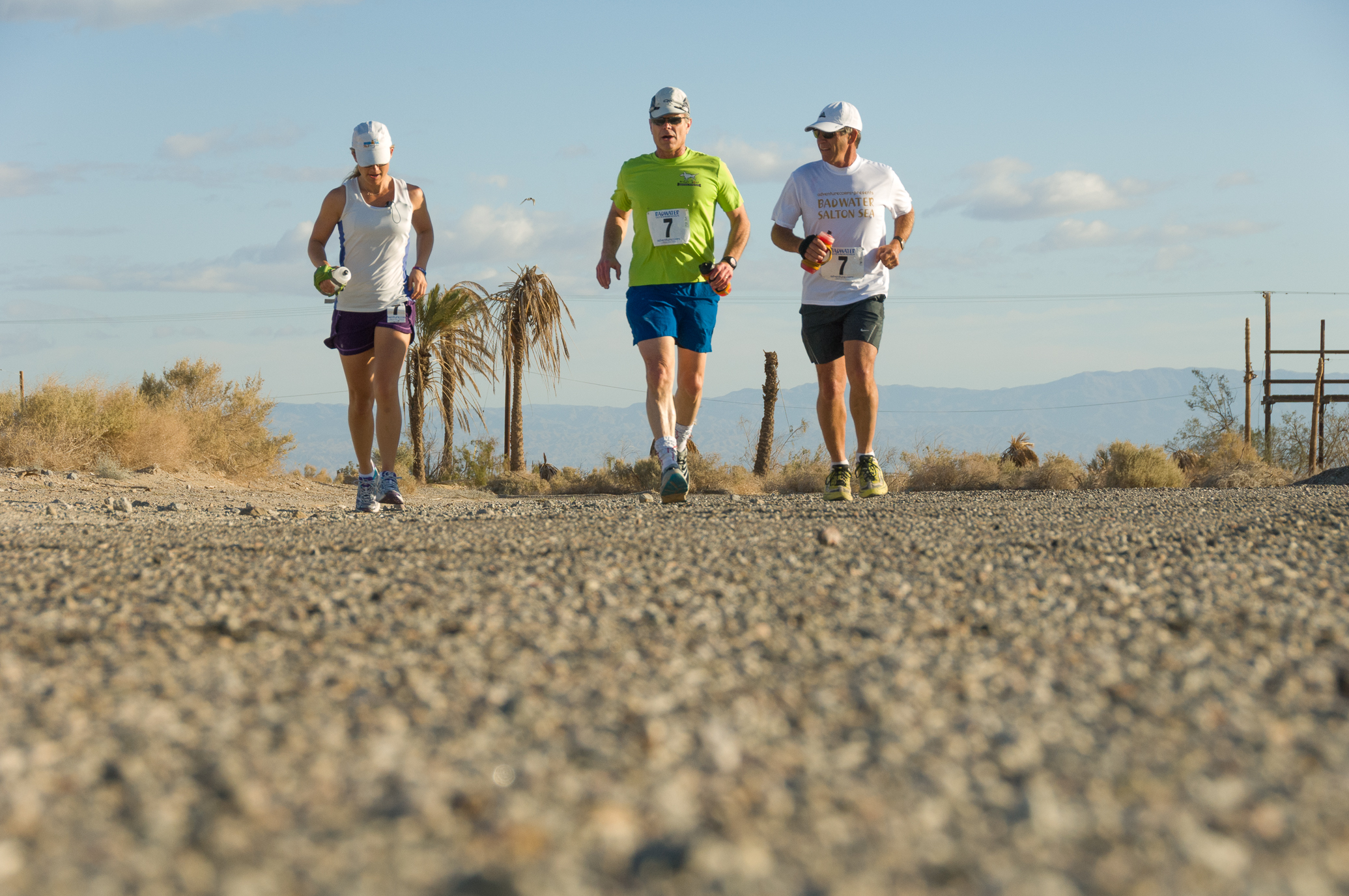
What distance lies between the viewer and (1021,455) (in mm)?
16016

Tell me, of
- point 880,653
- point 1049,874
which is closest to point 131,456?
point 880,653

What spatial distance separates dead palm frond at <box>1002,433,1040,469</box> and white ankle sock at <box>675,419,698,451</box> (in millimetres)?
10630

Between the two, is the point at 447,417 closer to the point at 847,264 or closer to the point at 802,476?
the point at 802,476

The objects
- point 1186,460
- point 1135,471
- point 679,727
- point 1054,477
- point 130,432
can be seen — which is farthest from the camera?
point 1186,460

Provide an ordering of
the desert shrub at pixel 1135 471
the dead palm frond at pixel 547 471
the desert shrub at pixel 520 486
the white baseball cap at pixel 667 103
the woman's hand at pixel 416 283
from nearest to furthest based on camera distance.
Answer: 1. the white baseball cap at pixel 667 103
2. the woman's hand at pixel 416 283
3. the desert shrub at pixel 1135 471
4. the desert shrub at pixel 520 486
5. the dead palm frond at pixel 547 471

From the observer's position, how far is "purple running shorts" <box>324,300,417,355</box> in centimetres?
606

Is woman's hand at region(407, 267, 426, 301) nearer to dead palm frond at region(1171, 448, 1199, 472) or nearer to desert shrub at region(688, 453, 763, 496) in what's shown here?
desert shrub at region(688, 453, 763, 496)

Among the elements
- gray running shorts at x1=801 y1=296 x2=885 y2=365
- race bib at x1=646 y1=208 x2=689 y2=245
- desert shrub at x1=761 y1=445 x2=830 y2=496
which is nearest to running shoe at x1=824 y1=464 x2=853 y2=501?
gray running shorts at x1=801 y1=296 x2=885 y2=365

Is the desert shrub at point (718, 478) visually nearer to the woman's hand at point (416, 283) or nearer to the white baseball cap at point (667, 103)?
the woman's hand at point (416, 283)

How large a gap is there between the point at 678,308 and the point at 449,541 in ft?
8.63

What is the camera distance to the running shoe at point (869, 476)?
5957 millimetres

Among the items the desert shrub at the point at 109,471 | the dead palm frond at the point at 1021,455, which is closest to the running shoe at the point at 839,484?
the desert shrub at the point at 109,471

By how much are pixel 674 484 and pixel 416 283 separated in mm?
1997

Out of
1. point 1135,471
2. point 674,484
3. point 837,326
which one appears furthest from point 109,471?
point 1135,471
